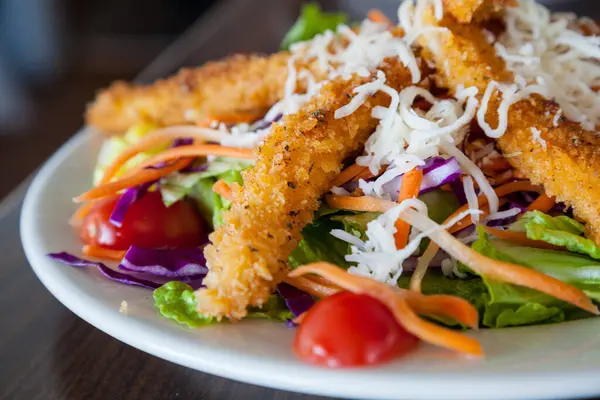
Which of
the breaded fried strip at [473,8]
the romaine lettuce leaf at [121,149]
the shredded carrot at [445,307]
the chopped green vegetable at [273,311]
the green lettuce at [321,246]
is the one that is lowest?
the romaine lettuce leaf at [121,149]

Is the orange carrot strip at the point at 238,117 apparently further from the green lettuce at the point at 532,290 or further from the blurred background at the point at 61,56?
the blurred background at the point at 61,56

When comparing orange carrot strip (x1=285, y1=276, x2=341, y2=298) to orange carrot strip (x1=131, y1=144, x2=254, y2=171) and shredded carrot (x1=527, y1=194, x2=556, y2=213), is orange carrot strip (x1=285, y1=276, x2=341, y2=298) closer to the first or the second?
orange carrot strip (x1=131, y1=144, x2=254, y2=171)

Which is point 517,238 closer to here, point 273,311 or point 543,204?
point 543,204

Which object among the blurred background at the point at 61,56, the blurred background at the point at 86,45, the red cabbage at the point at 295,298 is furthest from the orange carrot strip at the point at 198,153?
the blurred background at the point at 61,56

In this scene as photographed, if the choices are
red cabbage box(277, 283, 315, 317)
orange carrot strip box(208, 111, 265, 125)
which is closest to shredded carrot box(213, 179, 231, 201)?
red cabbage box(277, 283, 315, 317)

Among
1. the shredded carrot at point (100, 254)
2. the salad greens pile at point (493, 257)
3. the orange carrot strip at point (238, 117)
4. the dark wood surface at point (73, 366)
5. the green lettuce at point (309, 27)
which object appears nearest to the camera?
the salad greens pile at point (493, 257)

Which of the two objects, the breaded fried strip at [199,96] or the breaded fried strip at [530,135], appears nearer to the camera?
the breaded fried strip at [530,135]

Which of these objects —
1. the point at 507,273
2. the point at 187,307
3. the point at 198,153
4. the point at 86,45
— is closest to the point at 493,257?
the point at 507,273
